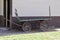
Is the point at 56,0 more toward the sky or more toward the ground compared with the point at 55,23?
more toward the sky

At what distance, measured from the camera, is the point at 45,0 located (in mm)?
14891

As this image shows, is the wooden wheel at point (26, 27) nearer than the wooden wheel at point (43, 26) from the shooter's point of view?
Yes

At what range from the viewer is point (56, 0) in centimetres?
1520

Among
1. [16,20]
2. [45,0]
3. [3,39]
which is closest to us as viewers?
[3,39]

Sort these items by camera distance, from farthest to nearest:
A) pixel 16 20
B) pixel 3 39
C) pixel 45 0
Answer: pixel 45 0 < pixel 16 20 < pixel 3 39

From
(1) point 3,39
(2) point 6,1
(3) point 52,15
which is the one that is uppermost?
(2) point 6,1

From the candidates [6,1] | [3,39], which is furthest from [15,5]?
[3,39]

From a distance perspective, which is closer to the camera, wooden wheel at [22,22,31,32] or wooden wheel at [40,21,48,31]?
wooden wheel at [22,22,31,32]

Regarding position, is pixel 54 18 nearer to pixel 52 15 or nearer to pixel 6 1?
pixel 52 15

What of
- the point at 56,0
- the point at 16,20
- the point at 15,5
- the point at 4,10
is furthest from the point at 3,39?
the point at 56,0

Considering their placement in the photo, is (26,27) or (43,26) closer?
(26,27)

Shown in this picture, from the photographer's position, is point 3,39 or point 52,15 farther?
point 52,15

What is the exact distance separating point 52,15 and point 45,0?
4.14 feet

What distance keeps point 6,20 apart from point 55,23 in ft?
12.3
